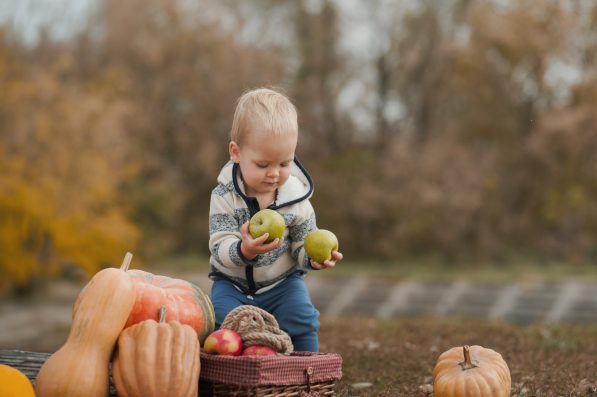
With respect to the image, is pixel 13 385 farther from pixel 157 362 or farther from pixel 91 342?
pixel 157 362

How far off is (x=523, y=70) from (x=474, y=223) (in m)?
3.19

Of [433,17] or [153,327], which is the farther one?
[433,17]

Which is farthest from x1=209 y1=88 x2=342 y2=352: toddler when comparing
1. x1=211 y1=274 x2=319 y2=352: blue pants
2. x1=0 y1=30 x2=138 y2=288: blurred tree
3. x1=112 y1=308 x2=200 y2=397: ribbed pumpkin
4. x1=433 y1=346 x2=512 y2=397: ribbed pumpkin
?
x1=0 y1=30 x2=138 y2=288: blurred tree

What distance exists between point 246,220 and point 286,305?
1.66 ft

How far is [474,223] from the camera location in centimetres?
1536

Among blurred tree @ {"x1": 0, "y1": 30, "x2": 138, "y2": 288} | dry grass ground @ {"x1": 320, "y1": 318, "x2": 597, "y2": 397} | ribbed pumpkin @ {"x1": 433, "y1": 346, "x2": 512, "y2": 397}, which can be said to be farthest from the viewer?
blurred tree @ {"x1": 0, "y1": 30, "x2": 138, "y2": 288}

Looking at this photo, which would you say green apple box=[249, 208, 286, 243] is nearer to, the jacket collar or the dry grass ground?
the jacket collar

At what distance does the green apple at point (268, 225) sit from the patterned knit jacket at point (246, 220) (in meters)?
0.36

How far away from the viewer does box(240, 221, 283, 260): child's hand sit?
4.02 meters

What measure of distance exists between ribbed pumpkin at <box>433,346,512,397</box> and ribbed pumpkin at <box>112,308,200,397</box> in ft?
3.90

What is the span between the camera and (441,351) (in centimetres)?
603

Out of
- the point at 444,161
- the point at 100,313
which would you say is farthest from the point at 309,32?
the point at 100,313

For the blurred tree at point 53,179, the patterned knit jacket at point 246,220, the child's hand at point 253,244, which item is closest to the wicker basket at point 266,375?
the child's hand at point 253,244

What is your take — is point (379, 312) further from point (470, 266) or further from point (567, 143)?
point (567, 143)
